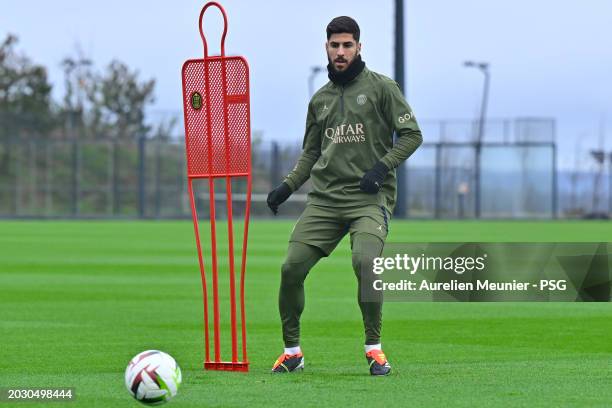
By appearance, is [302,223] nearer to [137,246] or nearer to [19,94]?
[137,246]

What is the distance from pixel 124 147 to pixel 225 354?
56.3m

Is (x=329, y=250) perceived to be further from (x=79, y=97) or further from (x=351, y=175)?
(x=79, y=97)

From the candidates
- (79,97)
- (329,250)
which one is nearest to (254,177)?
(79,97)

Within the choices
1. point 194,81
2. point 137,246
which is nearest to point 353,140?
point 194,81

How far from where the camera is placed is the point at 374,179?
9.41 m

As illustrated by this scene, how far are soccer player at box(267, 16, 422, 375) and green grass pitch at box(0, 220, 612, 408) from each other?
46 cm

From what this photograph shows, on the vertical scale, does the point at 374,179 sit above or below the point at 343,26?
below

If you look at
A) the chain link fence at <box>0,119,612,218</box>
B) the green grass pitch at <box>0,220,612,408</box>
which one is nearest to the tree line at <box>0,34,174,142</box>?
the chain link fence at <box>0,119,612,218</box>

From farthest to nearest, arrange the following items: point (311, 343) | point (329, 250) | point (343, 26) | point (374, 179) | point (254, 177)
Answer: point (254, 177)
point (311, 343)
point (329, 250)
point (343, 26)
point (374, 179)

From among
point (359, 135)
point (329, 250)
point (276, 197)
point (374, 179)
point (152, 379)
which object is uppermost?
point (359, 135)

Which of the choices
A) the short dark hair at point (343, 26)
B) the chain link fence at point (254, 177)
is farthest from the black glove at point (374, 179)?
the chain link fence at point (254, 177)

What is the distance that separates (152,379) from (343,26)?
2.84m

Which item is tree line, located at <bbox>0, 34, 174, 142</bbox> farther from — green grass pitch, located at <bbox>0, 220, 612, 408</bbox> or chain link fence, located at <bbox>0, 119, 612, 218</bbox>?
green grass pitch, located at <bbox>0, 220, 612, 408</bbox>

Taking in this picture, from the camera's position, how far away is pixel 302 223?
32.2 feet
